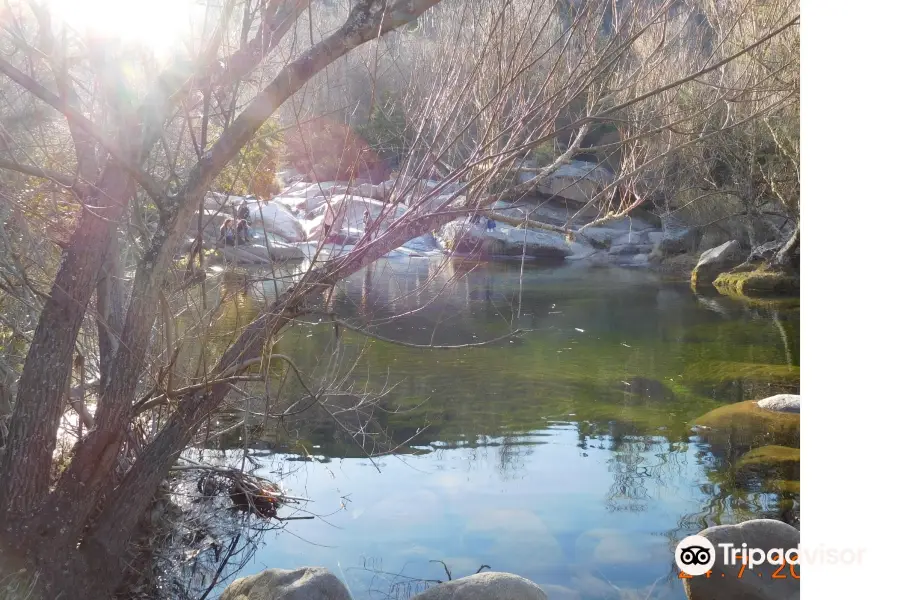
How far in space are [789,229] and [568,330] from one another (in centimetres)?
913

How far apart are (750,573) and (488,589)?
1304mm

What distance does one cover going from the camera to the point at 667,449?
6.41 metres

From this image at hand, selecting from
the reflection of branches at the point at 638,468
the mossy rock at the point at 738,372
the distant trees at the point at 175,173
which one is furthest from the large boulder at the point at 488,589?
the mossy rock at the point at 738,372

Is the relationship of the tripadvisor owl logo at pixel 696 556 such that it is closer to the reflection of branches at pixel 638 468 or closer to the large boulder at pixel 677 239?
the reflection of branches at pixel 638 468

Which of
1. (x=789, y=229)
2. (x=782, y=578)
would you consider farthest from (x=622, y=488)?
(x=789, y=229)

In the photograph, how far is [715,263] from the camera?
17.8m

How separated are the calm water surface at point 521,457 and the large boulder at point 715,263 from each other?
6.72 meters

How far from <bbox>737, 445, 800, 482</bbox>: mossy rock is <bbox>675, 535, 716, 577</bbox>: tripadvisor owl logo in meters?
1.72

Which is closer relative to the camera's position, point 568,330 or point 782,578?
point 782,578

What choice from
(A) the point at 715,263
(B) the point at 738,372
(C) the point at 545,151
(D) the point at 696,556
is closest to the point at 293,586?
(D) the point at 696,556

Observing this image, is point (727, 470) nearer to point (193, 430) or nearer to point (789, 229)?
point (193, 430)

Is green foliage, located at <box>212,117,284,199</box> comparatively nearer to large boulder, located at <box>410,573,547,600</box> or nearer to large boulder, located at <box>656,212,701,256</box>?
large boulder, located at <box>410,573,547,600</box>

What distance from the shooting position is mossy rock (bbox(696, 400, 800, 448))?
639 cm
